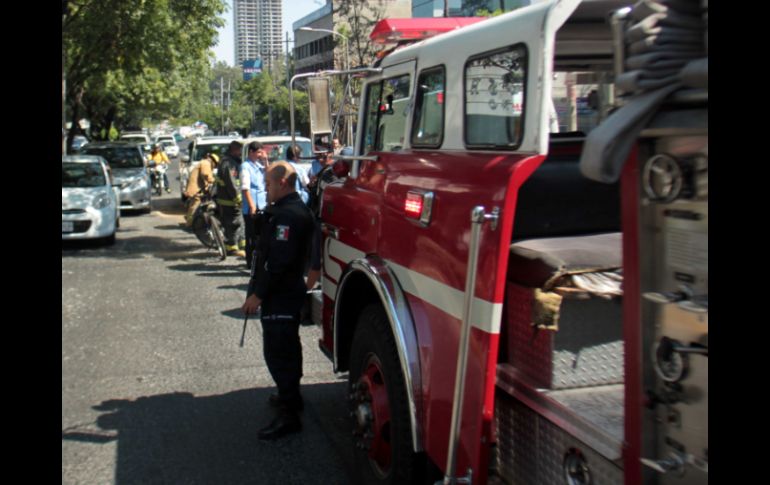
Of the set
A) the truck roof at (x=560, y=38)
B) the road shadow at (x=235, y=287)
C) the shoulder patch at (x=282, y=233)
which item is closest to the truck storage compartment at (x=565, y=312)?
the truck roof at (x=560, y=38)

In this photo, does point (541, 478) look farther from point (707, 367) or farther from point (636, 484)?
point (707, 367)

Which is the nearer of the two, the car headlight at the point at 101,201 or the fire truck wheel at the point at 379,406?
the fire truck wheel at the point at 379,406

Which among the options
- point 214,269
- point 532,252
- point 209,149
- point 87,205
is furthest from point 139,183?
point 532,252

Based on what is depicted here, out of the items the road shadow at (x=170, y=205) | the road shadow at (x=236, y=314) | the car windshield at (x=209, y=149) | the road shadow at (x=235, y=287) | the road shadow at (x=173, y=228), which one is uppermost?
the car windshield at (x=209, y=149)

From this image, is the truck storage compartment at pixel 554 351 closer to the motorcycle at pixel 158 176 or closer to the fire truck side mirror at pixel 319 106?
the fire truck side mirror at pixel 319 106

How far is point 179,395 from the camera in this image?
5891mm

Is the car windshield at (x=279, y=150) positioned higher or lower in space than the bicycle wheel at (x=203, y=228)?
higher

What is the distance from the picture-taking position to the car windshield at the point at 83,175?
48.2 feet

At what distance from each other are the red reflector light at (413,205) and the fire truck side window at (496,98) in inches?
13.3

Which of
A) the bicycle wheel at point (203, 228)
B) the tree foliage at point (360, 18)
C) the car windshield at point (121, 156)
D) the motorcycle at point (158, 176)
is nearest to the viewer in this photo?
the tree foliage at point (360, 18)

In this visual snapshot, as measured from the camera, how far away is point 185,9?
55.2 feet

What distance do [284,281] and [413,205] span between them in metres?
1.82

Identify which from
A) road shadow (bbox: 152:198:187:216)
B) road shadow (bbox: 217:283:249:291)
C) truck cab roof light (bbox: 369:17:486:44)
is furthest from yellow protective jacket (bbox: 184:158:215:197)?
truck cab roof light (bbox: 369:17:486:44)

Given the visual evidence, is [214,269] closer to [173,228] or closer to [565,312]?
[173,228]
